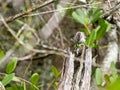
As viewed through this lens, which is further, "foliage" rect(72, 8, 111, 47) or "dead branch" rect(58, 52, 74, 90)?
"foliage" rect(72, 8, 111, 47)

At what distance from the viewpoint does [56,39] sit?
1.83 metres

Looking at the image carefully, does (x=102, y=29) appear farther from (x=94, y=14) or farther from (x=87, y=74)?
(x=87, y=74)

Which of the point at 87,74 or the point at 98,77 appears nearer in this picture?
the point at 87,74

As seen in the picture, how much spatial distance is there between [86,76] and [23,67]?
40.4 inches

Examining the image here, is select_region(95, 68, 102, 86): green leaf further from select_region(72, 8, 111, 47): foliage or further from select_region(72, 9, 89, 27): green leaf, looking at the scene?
select_region(72, 9, 89, 27): green leaf

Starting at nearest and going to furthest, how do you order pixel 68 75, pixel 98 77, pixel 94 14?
pixel 68 75, pixel 98 77, pixel 94 14

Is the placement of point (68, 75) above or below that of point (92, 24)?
below

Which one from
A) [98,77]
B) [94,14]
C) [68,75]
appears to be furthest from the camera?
[94,14]

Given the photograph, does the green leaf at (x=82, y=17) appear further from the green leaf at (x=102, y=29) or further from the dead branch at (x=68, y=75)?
the dead branch at (x=68, y=75)

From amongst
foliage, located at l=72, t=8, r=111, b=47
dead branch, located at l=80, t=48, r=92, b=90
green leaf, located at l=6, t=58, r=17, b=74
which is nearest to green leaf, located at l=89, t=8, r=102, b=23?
foliage, located at l=72, t=8, r=111, b=47

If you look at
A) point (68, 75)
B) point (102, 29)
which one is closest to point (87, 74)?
point (68, 75)

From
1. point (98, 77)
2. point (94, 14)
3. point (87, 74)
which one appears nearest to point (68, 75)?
point (87, 74)

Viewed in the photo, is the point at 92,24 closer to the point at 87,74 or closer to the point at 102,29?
the point at 102,29

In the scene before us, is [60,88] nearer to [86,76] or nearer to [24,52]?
[86,76]
